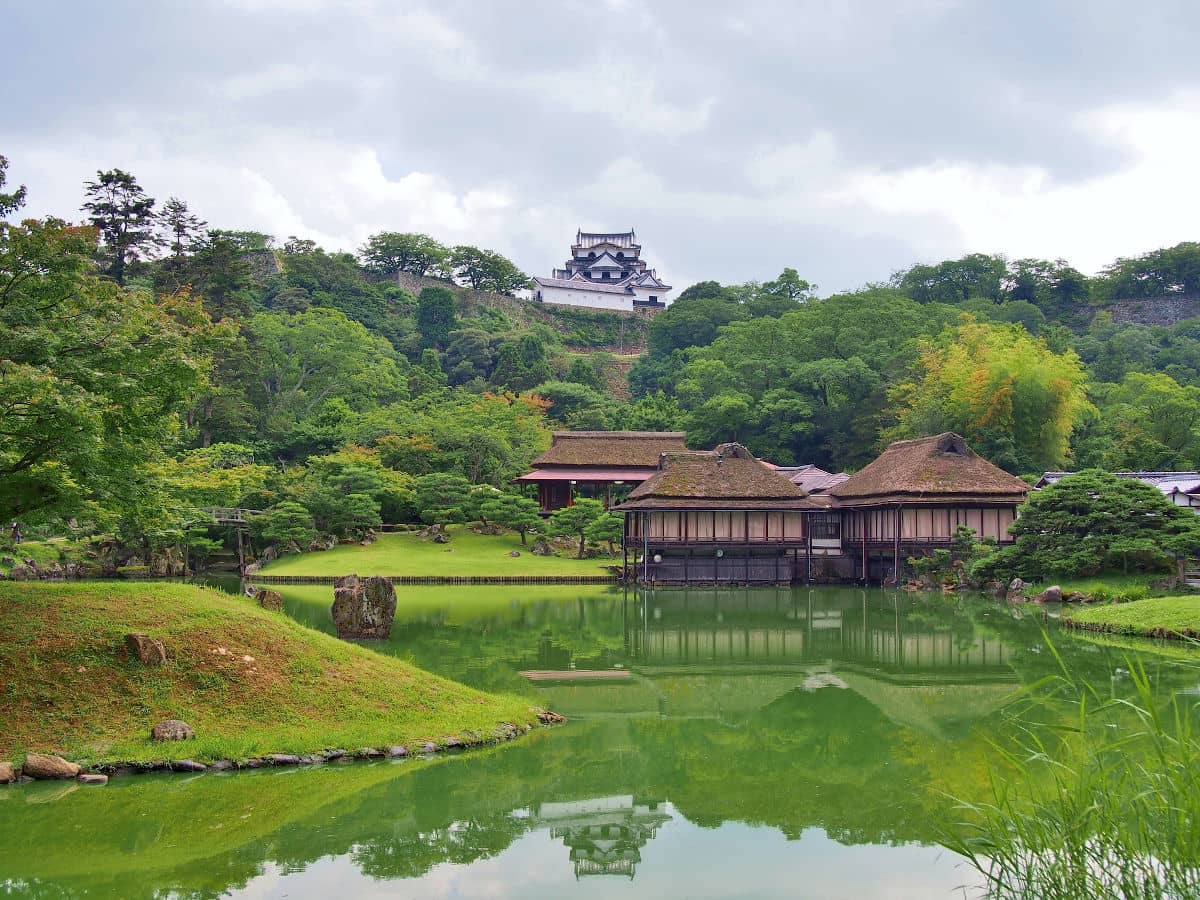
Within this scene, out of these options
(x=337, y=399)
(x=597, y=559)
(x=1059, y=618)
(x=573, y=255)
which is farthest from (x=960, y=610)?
(x=573, y=255)

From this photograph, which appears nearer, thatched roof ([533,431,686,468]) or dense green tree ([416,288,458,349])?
thatched roof ([533,431,686,468])

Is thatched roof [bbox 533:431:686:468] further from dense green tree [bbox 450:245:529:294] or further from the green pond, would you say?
dense green tree [bbox 450:245:529:294]

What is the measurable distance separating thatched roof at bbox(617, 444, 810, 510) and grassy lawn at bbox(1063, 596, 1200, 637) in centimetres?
1190

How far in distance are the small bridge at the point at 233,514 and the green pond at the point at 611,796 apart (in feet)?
62.9

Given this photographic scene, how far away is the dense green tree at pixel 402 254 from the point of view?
264ft

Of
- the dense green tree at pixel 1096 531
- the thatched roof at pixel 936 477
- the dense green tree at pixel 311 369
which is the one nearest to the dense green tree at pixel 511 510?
the thatched roof at pixel 936 477

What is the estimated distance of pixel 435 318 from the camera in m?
73.0

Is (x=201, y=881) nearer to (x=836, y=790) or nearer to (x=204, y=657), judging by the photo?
(x=204, y=657)

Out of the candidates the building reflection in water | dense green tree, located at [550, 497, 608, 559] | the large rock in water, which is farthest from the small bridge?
the building reflection in water

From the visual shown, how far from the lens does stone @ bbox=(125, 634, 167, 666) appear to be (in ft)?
34.8

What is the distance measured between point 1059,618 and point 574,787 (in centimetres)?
1587

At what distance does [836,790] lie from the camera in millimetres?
9305

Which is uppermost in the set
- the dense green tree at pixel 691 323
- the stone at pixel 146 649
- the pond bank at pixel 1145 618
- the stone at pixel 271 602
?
the dense green tree at pixel 691 323

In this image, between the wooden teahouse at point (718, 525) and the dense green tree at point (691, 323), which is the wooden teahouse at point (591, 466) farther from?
the dense green tree at point (691, 323)
